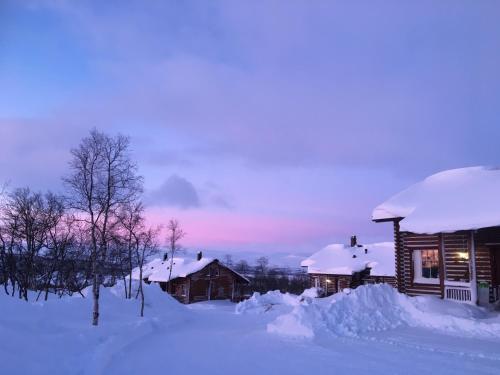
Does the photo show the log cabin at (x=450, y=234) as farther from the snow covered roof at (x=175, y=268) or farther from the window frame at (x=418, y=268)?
the snow covered roof at (x=175, y=268)

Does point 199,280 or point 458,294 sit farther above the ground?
point 458,294

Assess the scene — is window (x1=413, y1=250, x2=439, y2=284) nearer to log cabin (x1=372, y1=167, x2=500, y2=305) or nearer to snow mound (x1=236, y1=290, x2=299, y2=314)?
Answer: log cabin (x1=372, y1=167, x2=500, y2=305)

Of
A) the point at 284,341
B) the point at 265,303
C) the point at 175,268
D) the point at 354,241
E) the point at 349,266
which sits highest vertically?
the point at 354,241

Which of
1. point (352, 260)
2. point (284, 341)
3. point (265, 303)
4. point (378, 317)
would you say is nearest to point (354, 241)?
point (352, 260)

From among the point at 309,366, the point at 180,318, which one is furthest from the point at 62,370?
the point at 180,318

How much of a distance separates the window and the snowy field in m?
3.40

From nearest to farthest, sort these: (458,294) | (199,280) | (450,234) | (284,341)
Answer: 1. (284,341)
2. (458,294)
3. (450,234)
4. (199,280)

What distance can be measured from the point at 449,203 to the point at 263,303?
62.6ft

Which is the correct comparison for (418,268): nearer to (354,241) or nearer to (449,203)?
(449,203)

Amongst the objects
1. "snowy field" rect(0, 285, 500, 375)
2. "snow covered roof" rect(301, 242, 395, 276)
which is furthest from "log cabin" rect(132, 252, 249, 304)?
"snowy field" rect(0, 285, 500, 375)

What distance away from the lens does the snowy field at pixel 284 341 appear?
33.2ft

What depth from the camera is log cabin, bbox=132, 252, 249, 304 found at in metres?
53.2

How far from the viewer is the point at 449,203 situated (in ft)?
65.1

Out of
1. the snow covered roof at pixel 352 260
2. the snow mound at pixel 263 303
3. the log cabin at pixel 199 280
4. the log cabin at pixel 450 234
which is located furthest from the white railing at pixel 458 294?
the log cabin at pixel 199 280
